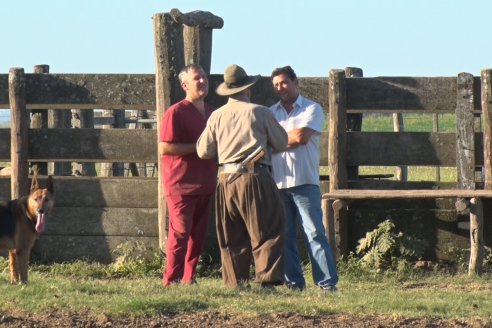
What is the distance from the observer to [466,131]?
1191 centimetres

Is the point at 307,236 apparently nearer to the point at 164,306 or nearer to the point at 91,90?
the point at 164,306

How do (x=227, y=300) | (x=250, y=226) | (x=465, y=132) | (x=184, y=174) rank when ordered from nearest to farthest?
(x=227, y=300) < (x=250, y=226) < (x=184, y=174) < (x=465, y=132)

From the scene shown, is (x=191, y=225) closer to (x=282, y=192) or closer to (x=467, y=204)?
(x=282, y=192)

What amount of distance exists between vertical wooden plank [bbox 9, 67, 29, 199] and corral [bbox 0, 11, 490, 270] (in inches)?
0.4

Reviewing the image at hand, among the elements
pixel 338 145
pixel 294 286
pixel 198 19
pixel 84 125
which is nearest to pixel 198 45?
pixel 198 19

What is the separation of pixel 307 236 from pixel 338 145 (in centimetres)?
246

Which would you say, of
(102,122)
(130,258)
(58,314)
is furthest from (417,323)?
(102,122)

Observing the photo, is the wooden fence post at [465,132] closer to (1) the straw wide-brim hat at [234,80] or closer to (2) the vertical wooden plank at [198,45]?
(2) the vertical wooden plank at [198,45]

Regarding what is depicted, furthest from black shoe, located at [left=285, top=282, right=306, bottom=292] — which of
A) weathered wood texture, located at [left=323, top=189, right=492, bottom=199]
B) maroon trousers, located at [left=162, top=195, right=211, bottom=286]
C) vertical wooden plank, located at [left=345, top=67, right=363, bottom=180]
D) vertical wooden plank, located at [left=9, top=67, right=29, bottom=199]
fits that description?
vertical wooden plank, located at [left=9, top=67, right=29, bottom=199]

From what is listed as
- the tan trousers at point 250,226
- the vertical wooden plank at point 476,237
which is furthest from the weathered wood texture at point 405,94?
the tan trousers at point 250,226

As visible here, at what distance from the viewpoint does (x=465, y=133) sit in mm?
11922

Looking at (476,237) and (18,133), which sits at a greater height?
(18,133)

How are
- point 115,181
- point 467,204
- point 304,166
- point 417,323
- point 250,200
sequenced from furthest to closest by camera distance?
1. point 115,181
2. point 467,204
3. point 304,166
4. point 250,200
5. point 417,323

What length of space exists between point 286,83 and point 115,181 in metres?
3.41
